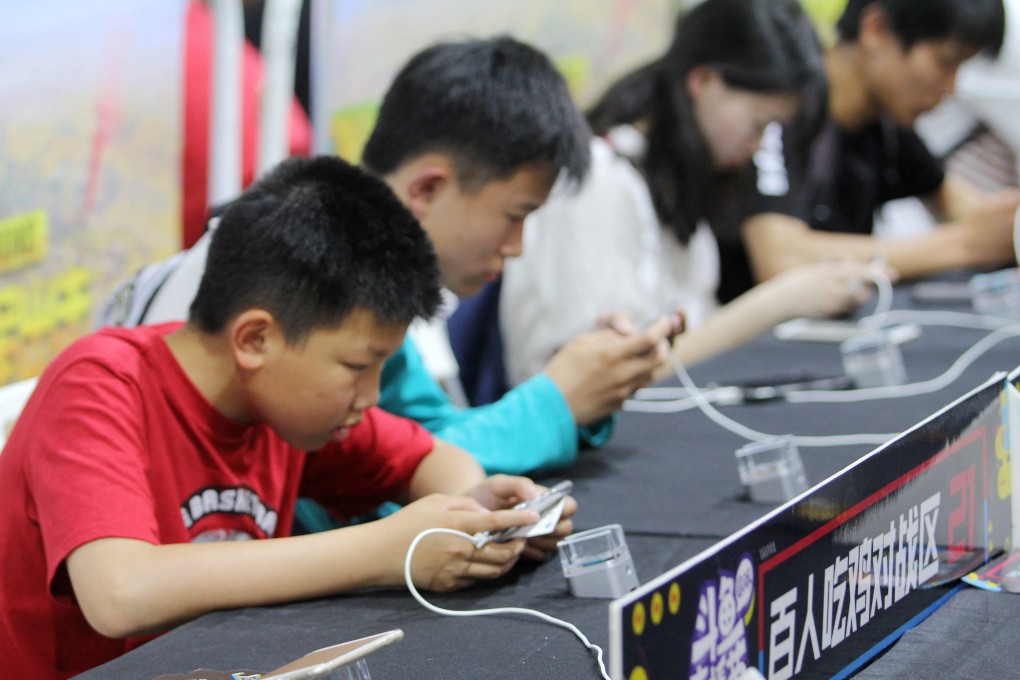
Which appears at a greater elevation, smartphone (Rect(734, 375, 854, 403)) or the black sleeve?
the black sleeve

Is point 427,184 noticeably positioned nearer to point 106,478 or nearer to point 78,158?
point 106,478

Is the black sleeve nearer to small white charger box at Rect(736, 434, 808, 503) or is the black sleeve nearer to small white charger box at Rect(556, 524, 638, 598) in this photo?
small white charger box at Rect(736, 434, 808, 503)

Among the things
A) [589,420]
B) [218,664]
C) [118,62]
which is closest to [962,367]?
[589,420]

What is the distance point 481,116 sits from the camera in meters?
1.40

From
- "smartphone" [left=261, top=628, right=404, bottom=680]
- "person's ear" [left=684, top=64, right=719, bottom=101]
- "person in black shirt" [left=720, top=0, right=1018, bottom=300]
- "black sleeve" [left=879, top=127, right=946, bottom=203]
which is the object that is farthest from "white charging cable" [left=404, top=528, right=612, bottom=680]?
"black sleeve" [left=879, top=127, right=946, bottom=203]

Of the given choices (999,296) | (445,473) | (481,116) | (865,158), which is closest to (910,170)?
(865,158)

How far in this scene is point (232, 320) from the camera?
3.38ft

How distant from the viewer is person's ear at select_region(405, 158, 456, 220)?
140 centimetres

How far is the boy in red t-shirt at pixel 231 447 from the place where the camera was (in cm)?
89

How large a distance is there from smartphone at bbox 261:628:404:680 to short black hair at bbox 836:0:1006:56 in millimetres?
2162

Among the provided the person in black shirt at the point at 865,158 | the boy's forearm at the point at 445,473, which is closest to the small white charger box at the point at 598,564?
the boy's forearm at the point at 445,473

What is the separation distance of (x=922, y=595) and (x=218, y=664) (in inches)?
19.7

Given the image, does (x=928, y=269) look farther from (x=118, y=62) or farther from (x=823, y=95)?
(x=118, y=62)

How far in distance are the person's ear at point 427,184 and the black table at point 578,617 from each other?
1.17 ft
